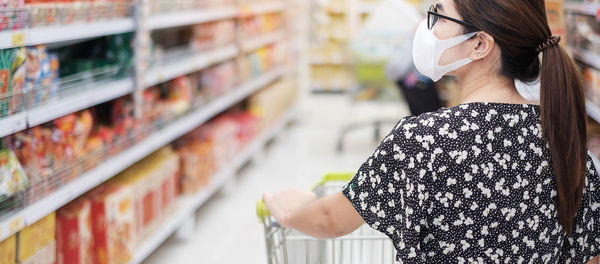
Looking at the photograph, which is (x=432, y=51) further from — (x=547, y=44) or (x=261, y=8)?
(x=261, y=8)

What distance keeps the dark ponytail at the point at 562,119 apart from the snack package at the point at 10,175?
5.30ft

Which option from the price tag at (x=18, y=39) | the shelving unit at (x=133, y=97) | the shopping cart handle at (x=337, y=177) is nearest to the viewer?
the shopping cart handle at (x=337, y=177)

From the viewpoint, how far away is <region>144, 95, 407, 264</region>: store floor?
3.70 m

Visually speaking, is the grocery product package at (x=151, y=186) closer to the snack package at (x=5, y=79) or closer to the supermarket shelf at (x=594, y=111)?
the snack package at (x=5, y=79)

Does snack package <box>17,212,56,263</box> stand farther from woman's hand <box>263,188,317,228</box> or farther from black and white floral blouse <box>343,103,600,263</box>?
black and white floral blouse <box>343,103,600,263</box>

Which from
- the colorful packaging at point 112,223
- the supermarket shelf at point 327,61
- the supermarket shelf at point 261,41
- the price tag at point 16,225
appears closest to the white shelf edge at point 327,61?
the supermarket shelf at point 327,61

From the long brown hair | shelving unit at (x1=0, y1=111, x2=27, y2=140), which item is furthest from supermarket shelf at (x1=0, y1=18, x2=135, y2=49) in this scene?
the long brown hair

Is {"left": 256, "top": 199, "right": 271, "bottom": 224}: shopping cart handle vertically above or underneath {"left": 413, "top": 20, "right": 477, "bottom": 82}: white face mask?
underneath

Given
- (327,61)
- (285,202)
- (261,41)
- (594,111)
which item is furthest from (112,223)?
(327,61)

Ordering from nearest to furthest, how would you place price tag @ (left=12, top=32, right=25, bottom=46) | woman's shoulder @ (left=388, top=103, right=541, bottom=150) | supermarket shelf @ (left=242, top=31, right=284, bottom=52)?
woman's shoulder @ (left=388, top=103, right=541, bottom=150) → price tag @ (left=12, top=32, right=25, bottom=46) → supermarket shelf @ (left=242, top=31, right=284, bottom=52)

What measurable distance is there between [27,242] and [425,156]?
147 cm

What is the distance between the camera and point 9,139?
7.52ft

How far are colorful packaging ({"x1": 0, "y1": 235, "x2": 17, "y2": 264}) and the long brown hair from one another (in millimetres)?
1530

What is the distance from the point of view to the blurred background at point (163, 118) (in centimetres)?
232
